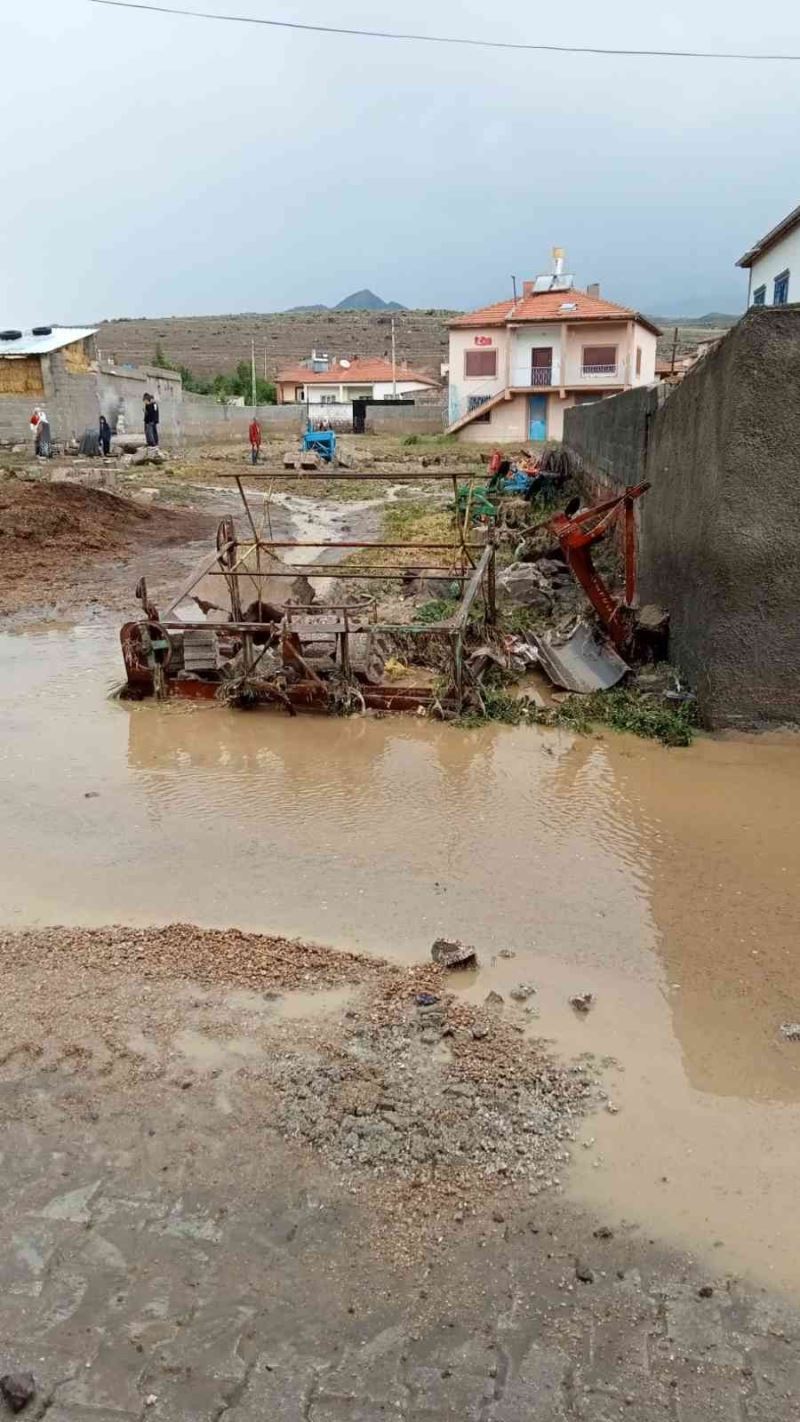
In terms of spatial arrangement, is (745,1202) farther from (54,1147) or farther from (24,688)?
(24,688)

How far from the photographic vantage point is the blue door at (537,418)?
140 feet

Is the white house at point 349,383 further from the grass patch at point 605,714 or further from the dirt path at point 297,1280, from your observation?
the dirt path at point 297,1280

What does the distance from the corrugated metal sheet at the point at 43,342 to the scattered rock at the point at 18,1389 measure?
32.4 metres

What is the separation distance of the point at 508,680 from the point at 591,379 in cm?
3551

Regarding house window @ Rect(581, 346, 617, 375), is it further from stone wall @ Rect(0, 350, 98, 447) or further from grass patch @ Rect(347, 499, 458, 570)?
grass patch @ Rect(347, 499, 458, 570)

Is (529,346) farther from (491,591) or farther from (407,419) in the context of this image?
(491,591)

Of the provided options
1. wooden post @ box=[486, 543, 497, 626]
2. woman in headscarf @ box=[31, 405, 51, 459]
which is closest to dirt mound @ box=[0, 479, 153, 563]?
woman in headscarf @ box=[31, 405, 51, 459]

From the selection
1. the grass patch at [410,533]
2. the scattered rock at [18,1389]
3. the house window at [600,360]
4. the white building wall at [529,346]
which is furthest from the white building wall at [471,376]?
the scattered rock at [18,1389]

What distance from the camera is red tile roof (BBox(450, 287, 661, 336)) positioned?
40906 mm

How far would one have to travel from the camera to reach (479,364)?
43.4 meters

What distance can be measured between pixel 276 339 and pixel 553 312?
48.3 meters

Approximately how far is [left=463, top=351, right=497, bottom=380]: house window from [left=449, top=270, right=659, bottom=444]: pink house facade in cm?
4

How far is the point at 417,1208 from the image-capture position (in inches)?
129

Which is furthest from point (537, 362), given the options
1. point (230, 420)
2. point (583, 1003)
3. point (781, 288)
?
point (583, 1003)
